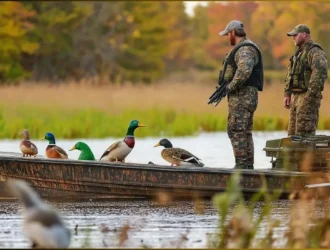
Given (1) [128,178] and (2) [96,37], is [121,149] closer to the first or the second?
(1) [128,178]

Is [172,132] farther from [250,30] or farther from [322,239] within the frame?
[250,30]

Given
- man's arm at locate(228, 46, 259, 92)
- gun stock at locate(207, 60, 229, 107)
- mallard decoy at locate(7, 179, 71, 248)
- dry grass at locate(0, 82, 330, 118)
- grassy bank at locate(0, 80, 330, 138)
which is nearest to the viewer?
mallard decoy at locate(7, 179, 71, 248)

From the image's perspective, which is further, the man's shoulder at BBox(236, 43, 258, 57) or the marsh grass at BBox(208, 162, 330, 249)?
the man's shoulder at BBox(236, 43, 258, 57)

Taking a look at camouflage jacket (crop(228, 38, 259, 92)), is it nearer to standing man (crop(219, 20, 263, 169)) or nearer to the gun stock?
standing man (crop(219, 20, 263, 169))

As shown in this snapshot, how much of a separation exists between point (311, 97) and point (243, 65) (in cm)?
100

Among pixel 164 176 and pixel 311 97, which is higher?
pixel 311 97

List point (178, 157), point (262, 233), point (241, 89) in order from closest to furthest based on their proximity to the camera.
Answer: point (262, 233) < point (241, 89) < point (178, 157)

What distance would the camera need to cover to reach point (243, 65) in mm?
12547

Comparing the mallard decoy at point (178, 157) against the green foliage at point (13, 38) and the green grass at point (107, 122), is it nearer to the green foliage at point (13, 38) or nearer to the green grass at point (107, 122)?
the green grass at point (107, 122)

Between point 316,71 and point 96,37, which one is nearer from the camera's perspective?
point 316,71

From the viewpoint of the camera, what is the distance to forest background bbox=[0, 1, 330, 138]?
25.8 m

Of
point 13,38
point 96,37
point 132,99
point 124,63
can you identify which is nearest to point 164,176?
point 132,99

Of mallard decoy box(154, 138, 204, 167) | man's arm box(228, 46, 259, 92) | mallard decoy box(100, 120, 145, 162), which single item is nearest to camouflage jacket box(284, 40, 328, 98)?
man's arm box(228, 46, 259, 92)

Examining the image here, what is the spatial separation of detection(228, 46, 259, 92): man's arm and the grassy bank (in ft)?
35.1
